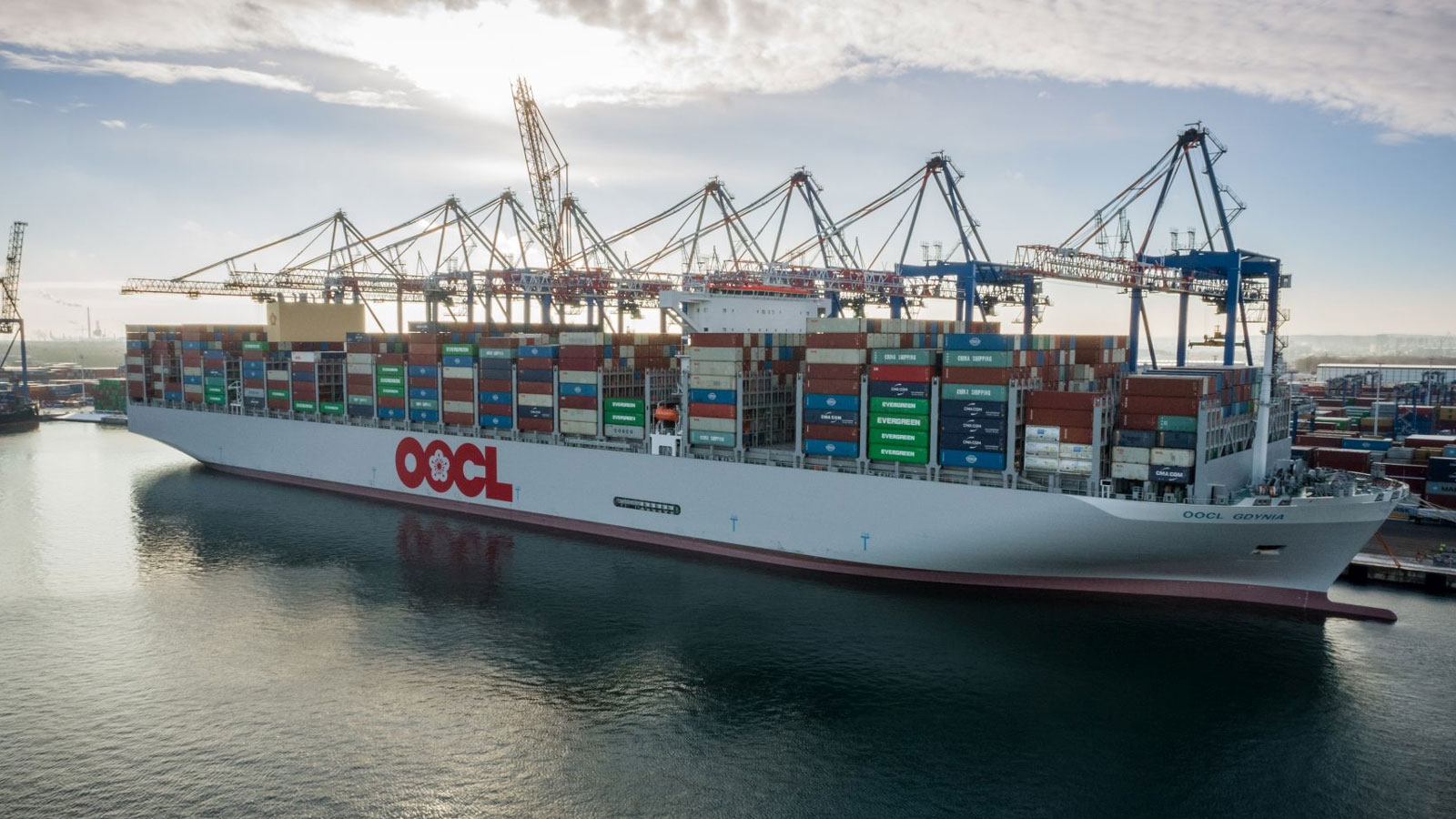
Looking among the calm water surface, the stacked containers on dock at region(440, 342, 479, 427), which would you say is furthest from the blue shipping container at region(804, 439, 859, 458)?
the stacked containers on dock at region(440, 342, 479, 427)

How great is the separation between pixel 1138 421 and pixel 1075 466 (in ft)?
7.62

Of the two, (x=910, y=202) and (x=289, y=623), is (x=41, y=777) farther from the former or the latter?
(x=910, y=202)

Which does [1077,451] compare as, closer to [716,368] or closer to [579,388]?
[716,368]

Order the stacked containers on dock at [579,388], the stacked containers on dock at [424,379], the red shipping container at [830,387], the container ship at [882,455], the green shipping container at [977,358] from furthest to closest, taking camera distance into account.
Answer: the stacked containers on dock at [424,379], the stacked containers on dock at [579,388], the red shipping container at [830,387], the green shipping container at [977,358], the container ship at [882,455]

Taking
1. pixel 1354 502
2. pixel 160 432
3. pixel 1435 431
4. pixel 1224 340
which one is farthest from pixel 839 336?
pixel 1435 431

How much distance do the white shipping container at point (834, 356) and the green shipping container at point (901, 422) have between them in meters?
2.00

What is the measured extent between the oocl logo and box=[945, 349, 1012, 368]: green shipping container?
19623mm

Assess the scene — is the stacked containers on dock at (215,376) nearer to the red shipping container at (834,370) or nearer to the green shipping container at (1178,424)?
the red shipping container at (834,370)

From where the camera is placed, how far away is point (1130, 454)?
2495 cm

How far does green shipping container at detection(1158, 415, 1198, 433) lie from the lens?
79.4 feet

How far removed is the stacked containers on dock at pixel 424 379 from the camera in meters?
40.2

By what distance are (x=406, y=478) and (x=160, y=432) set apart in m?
24.0

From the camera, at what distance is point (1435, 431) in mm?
55500

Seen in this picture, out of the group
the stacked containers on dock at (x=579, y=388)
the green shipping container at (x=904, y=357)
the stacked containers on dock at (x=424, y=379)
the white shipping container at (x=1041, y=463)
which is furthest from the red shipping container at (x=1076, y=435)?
the stacked containers on dock at (x=424, y=379)
